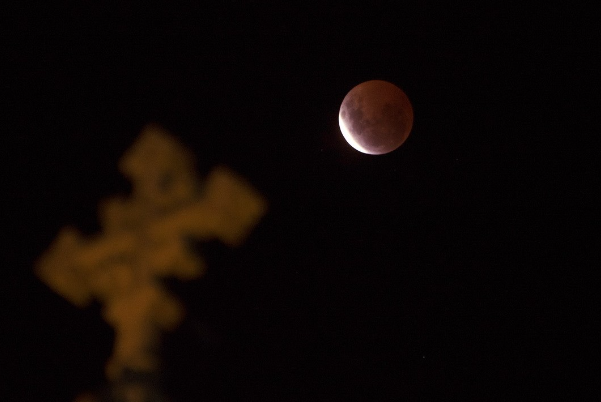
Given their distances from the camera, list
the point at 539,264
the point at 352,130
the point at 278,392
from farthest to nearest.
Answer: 1. the point at 539,264
2. the point at 278,392
3. the point at 352,130

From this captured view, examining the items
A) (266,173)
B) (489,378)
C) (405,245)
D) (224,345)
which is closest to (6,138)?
(266,173)

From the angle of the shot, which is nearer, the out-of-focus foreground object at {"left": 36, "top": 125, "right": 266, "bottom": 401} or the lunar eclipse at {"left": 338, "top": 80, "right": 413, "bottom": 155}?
the lunar eclipse at {"left": 338, "top": 80, "right": 413, "bottom": 155}

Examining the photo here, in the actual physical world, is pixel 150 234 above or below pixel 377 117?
below

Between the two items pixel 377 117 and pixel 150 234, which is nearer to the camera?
→ pixel 377 117

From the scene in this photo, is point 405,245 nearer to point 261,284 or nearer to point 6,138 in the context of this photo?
point 261,284
